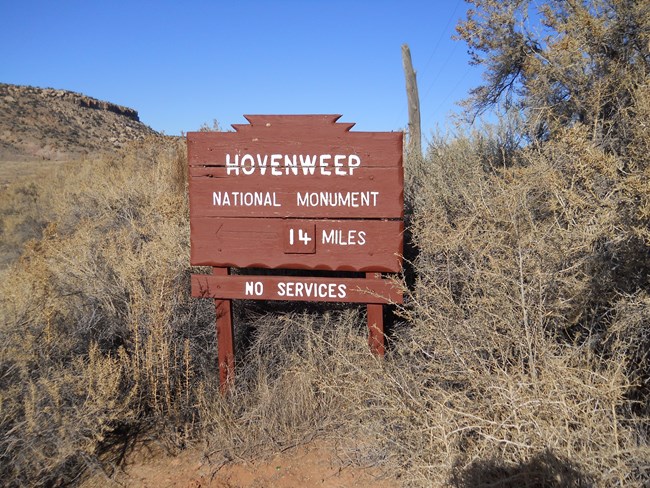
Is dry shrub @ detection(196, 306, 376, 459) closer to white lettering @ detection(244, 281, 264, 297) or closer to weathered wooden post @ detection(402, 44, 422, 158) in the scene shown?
white lettering @ detection(244, 281, 264, 297)

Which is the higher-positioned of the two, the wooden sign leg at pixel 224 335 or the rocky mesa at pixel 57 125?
the rocky mesa at pixel 57 125

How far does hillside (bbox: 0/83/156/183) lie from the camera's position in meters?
32.1

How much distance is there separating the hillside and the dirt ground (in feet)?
83.6

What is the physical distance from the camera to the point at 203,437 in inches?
146

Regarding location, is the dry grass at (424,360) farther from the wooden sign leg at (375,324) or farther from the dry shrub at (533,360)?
the wooden sign leg at (375,324)

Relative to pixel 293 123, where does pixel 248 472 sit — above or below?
below

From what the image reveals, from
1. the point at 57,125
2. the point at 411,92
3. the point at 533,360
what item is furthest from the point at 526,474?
the point at 57,125

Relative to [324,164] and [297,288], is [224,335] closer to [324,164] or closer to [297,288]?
[297,288]

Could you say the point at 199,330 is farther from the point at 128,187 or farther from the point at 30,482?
the point at 128,187

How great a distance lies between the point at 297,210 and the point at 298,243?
0.25m

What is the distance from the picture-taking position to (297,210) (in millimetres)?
4098

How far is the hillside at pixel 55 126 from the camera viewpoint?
3212 centimetres

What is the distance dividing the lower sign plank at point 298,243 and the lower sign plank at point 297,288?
0.11 meters

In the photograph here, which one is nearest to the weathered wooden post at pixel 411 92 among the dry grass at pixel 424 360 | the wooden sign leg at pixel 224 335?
the dry grass at pixel 424 360
